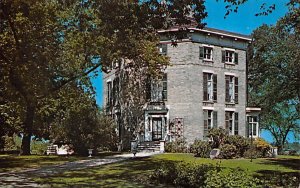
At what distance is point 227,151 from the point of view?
2928 centimetres

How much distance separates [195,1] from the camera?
1302 cm

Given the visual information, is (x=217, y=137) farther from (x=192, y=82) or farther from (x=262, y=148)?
(x=192, y=82)

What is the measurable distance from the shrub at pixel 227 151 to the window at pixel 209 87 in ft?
33.6

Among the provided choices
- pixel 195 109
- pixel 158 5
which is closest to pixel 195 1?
pixel 158 5

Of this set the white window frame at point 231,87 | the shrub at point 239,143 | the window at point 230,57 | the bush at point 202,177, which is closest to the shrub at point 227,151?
the shrub at point 239,143

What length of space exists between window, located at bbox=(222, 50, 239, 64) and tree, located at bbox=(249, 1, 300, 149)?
5307 millimetres

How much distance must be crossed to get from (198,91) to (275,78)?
1409 cm

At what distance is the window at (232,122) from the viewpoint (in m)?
40.8

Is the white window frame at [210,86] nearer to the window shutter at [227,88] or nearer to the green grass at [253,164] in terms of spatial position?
the window shutter at [227,88]

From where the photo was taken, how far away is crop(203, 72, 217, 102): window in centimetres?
3956

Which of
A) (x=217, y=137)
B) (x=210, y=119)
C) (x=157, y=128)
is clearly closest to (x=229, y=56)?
(x=210, y=119)

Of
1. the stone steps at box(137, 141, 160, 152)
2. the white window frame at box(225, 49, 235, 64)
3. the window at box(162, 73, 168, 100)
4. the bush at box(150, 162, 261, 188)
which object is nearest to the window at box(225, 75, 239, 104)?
the white window frame at box(225, 49, 235, 64)

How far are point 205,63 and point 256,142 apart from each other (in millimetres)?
9869

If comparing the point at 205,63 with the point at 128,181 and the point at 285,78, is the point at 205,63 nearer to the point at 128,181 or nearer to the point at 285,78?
the point at 285,78
